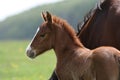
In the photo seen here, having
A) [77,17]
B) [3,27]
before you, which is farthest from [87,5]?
[3,27]

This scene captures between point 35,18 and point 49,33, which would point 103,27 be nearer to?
point 49,33

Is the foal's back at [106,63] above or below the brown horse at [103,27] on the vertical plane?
above

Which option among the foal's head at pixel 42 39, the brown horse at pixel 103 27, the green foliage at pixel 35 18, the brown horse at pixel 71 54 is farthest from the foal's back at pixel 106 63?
the green foliage at pixel 35 18

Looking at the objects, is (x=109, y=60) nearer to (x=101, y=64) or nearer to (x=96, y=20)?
(x=101, y=64)

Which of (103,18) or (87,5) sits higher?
(103,18)

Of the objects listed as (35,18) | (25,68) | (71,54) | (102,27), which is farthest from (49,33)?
(35,18)

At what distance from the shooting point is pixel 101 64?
8.73 meters

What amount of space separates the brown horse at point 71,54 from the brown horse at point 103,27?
1.89ft

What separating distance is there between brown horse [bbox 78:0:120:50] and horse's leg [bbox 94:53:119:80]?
129 cm

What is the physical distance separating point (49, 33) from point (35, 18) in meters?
123

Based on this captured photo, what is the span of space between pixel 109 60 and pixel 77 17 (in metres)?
113

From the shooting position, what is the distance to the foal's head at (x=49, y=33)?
987cm

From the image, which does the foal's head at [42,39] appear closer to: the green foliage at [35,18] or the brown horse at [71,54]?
the brown horse at [71,54]

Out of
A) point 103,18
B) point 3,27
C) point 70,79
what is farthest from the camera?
point 3,27
